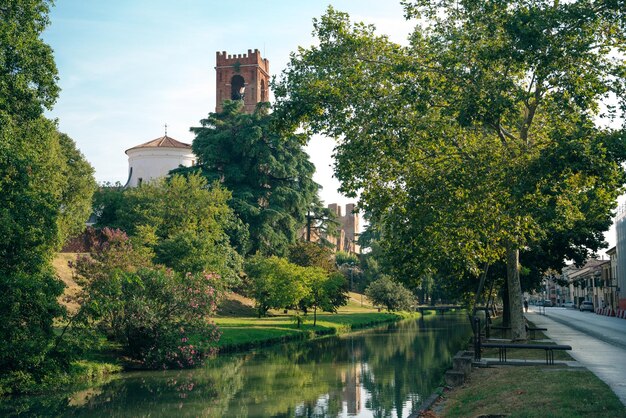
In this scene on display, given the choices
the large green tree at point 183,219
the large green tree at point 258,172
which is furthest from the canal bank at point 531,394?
the large green tree at point 258,172

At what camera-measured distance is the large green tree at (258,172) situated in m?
57.2

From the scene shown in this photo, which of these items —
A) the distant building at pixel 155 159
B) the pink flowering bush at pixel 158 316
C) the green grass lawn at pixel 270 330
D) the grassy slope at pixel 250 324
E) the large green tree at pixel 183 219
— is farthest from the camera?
the distant building at pixel 155 159

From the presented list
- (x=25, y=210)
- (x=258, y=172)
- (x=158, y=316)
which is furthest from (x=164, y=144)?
(x=25, y=210)

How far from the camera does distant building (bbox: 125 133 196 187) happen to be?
81875 mm

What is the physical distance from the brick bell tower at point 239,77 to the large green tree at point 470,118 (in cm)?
7292

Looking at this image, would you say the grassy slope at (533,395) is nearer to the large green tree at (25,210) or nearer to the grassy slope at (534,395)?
the grassy slope at (534,395)

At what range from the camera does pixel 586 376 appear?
14.4 metres

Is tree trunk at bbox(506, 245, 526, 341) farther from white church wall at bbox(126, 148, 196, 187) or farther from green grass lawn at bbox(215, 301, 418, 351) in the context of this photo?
white church wall at bbox(126, 148, 196, 187)

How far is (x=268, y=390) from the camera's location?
21.1 m

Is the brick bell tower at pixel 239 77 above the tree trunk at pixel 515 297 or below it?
above

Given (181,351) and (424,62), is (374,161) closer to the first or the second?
(424,62)

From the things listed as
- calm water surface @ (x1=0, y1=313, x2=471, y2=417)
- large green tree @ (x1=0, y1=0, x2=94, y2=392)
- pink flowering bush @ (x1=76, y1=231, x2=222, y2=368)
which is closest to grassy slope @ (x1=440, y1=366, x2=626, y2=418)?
calm water surface @ (x1=0, y1=313, x2=471, y2=417)

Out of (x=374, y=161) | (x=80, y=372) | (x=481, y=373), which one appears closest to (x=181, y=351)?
(x=80, y=372)

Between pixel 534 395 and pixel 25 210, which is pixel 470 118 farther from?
pixel 25 210
